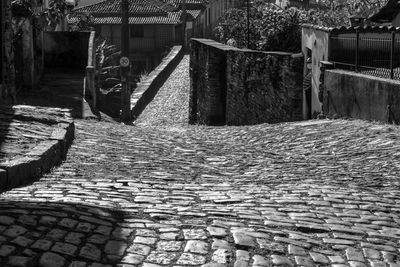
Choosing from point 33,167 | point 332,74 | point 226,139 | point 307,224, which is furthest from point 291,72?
point 307,224

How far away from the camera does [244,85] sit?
2106 cm

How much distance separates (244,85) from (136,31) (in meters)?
39.0

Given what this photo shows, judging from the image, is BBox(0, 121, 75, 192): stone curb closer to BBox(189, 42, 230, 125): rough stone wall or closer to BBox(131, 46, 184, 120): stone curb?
BBox(189, 42, 230, 125): rough stone wall

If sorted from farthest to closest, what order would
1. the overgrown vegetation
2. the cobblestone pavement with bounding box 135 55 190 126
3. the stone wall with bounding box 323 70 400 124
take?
the overgrown vegetation → the cobblestone pavement with bounding box 135 55 190 126 → the stone wall with bounding box 323 70 400 124

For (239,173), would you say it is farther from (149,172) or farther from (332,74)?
(332,74)

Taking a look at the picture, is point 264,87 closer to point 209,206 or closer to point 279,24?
point 209,206

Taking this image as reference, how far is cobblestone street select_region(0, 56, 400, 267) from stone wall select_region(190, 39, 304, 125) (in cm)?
588

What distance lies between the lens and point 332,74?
1678 centimetres

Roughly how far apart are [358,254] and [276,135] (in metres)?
9.42

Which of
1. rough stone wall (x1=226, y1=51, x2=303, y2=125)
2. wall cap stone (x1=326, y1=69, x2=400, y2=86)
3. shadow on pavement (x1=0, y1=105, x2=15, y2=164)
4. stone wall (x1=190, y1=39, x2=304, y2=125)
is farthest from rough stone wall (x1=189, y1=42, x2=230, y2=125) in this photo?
shadow on pavement (x1=0, y1=105, x2=15, y2=164)

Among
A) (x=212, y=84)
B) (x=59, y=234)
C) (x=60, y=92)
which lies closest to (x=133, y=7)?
(x=60, y=92)

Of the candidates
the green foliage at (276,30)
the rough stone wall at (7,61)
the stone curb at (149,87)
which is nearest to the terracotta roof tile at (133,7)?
the stone curb at (149,87)

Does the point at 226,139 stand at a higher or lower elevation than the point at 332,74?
lower

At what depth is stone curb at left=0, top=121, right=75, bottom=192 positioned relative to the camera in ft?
24.8
